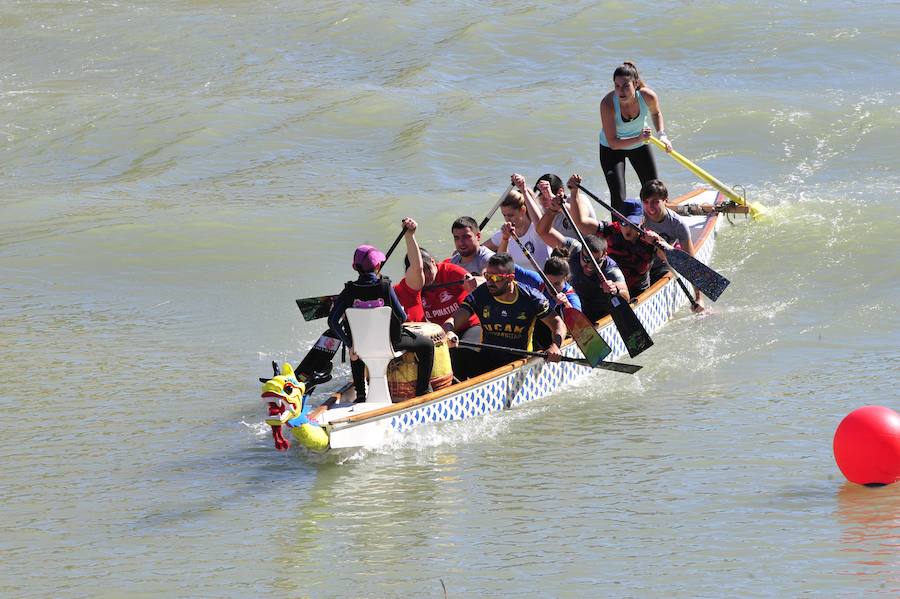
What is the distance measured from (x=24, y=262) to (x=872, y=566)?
1235 centimetres

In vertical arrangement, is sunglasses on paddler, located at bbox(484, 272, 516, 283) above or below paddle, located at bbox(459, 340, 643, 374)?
above

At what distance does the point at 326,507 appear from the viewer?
9.27 metres

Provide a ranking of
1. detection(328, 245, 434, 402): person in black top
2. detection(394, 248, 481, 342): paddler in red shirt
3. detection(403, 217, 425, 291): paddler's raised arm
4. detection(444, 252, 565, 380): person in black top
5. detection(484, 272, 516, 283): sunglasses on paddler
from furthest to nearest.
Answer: detection(394, 248, 481, 342): paddler in red shirt → detection(444, 252, 565, 380): person in black top → detection(403, 217, 425, 291): paddler's raised arm → detection(484, 272, 516, 283): sunglasses on paddler → detection(328, 245, 434, 402): person in black top

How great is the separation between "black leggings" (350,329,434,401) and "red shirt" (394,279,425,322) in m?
0.70

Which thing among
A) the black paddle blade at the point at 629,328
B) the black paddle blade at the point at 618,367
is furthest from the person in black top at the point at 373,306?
the black paddle blade at the point at 629,328

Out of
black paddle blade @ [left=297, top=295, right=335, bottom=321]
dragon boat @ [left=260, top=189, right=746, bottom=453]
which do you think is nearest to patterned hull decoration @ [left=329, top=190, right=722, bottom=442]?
dragon boat @ [left=260, top=189, right=746, bottom=453]

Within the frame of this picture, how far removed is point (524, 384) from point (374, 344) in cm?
160

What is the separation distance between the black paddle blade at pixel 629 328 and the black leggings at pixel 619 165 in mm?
2601

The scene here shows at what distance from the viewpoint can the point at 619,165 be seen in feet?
47.7

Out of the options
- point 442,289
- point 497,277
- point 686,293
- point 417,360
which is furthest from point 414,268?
point 686,293

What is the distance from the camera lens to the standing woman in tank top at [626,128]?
13.8m

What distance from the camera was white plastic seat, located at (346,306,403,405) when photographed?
10.3 meters

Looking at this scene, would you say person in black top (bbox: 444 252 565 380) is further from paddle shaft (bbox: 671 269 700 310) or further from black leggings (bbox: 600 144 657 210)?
black leggings (bbox: 600 144 657 210)

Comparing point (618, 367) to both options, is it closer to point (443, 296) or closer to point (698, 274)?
point (443, 296)
